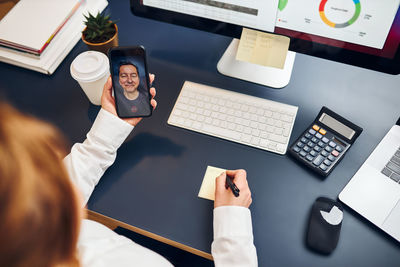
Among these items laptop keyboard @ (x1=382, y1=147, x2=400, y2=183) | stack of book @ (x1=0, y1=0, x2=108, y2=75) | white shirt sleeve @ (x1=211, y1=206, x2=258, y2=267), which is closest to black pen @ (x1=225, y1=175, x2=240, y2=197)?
white shirt sleeve @ (x1=211, y1=206, x2=258, y2=267)

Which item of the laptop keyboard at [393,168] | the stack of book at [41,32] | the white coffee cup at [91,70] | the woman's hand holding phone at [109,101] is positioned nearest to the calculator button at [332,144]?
the laptop keyboard at [393,168]

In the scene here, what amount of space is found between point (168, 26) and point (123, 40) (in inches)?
5.7

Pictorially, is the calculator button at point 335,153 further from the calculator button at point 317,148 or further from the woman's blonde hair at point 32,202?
the woman's blonde hair at point 32,202

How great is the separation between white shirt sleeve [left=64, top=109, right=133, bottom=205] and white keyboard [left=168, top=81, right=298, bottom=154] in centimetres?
14

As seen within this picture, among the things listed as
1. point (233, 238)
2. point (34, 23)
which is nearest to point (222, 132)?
point (233, 238)

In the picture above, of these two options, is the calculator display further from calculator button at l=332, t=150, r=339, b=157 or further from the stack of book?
the stack of book

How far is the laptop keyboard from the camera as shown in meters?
0.76

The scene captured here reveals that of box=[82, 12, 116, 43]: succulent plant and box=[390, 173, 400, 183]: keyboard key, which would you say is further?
box=[82, 12, 116, 43]: succulent plant

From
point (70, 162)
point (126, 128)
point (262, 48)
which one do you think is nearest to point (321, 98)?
point (262, 48)

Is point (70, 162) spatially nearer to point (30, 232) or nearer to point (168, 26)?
point (30, 232)

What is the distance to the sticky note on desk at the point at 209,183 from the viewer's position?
0.78 metres

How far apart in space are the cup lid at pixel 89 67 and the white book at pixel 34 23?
20 centimetres

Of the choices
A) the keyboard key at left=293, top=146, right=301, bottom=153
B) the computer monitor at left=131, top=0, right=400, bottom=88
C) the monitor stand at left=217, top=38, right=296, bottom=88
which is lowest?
the keyboard key at left=293, top=146, right=301, bottom=153

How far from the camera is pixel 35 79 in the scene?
98 cm
